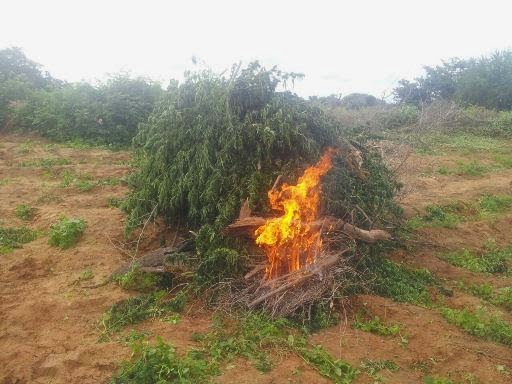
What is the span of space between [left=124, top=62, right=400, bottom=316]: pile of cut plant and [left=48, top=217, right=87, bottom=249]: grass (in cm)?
82

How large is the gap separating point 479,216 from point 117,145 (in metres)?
9.67

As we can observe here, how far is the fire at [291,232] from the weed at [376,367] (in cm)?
130

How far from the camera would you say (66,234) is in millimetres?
6461

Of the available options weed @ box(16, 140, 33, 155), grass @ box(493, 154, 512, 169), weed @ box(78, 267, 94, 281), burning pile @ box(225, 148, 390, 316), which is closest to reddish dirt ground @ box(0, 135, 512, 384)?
weed @ box(78, 267, 94, 281)

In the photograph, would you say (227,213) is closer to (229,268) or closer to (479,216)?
(229,268)

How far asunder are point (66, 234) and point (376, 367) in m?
4.50

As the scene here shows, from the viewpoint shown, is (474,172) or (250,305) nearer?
(250,305)

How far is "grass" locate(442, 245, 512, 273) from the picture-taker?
6.73m

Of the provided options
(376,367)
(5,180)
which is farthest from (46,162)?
(376,367)

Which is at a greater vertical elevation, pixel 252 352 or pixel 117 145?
pixel 117 145

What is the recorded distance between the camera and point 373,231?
586 cm

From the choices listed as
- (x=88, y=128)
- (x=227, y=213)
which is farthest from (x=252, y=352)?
(x=88, y=128)

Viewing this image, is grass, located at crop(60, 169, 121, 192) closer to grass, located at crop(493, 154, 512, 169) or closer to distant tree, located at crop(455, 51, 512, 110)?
grass, located at crop(493, 154, 512, 169)

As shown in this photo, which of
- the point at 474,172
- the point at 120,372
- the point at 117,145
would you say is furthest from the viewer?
the point at 117,145
